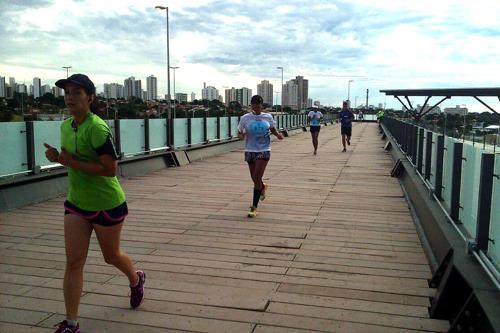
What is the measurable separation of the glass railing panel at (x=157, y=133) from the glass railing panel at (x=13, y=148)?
5.10 metres

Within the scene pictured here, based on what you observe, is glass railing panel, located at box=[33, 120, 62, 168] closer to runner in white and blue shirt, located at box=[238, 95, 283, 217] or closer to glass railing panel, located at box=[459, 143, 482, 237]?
runner in white and blue shirt, located at box=[238, 95, 283, 217]

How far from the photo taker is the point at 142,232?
6453 millimetres

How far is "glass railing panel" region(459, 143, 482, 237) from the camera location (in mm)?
4380

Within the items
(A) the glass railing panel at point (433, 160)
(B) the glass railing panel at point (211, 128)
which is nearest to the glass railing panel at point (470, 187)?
(A) the glass railing panel at point (433, 160)

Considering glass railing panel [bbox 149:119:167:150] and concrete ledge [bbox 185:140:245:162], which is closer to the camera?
glass railing panel [bbox 149:119:167:150]

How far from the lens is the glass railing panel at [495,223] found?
3666 millimetres

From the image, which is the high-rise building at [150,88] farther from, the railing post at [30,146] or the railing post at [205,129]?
the railing post at [30,146]

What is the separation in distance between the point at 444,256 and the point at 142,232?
11.8 feet

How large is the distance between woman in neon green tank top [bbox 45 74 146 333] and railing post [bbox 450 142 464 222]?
11.0ft

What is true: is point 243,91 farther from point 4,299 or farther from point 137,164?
point 4,299

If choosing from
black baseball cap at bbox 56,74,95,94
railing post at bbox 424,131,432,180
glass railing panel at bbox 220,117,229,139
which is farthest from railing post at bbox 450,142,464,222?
glass railing panel at bbox 220,117,229,139

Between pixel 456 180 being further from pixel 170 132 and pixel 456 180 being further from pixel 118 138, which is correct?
pixel 170 132

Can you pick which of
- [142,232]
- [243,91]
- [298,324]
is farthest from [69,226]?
[243,91]

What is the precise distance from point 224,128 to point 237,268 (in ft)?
49.8
